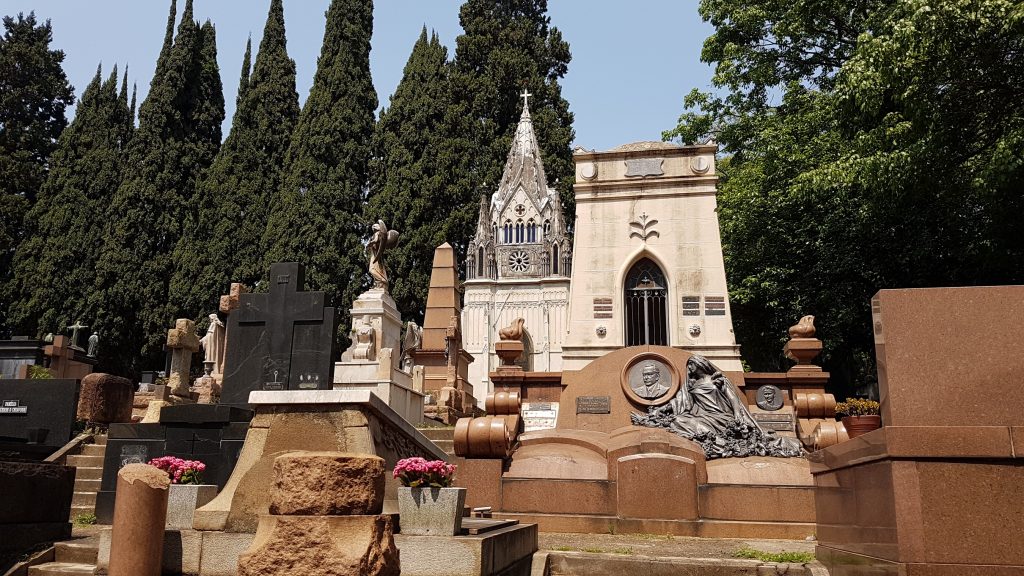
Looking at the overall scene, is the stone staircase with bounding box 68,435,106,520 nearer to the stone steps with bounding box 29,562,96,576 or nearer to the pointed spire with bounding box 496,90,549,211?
the stone steps with bounding box 29,562,96,576

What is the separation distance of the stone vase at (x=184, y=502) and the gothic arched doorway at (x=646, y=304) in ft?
35.3

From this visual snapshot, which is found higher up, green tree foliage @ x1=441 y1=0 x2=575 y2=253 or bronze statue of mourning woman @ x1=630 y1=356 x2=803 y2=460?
green tree foliage @ x1=441 y1=0 x2=575 y2=253

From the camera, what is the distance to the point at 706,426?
1085 cm

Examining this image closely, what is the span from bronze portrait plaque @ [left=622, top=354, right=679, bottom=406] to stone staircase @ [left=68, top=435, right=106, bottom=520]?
8430mm

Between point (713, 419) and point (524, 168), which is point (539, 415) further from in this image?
point (524, 168)

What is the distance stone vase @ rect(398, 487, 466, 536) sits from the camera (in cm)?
524

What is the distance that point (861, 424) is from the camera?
33.1 feet

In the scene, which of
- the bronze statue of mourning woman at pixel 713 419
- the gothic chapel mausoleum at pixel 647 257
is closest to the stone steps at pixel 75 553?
the bronze statue of mourning woman at pixel 713 419

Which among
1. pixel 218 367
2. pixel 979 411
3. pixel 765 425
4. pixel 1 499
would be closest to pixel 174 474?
pixel 1 499

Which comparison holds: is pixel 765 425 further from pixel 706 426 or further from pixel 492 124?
pixel 492 124

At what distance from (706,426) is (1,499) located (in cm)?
869

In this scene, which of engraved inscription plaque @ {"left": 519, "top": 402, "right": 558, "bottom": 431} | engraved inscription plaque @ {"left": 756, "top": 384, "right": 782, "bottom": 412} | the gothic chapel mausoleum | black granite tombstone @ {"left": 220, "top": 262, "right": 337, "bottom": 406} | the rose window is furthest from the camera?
the rose window

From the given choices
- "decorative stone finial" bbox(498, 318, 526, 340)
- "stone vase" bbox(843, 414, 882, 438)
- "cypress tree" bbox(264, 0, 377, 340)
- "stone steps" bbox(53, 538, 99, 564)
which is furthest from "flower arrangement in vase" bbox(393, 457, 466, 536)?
"cypress tree" bbox(264, 0, 377, 340)

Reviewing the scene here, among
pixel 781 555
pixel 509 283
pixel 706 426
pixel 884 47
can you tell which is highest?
pixel 509 283
